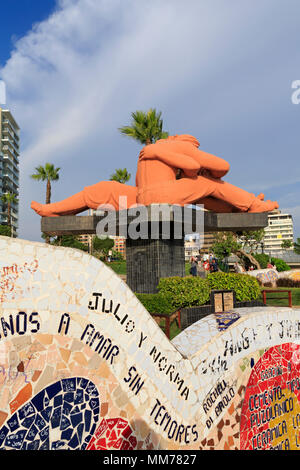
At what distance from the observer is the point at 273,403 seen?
4.77m

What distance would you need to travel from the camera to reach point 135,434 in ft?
11.0

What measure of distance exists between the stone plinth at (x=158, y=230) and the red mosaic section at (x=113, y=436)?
30.7 feet

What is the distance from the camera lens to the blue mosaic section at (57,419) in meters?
2.66

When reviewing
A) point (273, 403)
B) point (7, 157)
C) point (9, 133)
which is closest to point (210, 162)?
point (273, 403)

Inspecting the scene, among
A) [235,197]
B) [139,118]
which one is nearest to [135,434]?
[235,197]

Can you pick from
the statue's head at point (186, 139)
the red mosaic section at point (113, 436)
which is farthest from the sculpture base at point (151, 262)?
the red mosaic section at point (113, 436)

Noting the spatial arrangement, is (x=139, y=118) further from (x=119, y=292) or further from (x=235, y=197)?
(x=119, y=292)

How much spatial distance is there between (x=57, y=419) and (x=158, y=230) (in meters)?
10.4

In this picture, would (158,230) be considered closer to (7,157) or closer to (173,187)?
(173,187)

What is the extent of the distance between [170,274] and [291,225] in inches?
6864
